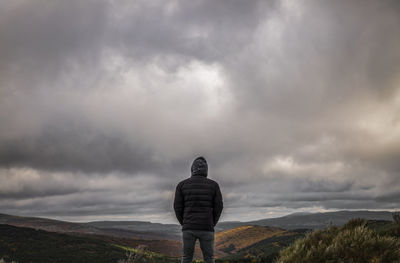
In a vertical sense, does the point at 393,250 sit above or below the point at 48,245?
above

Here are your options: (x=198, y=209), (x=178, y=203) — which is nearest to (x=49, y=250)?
(x=178, y=203)

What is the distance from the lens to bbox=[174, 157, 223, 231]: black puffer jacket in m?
7.14

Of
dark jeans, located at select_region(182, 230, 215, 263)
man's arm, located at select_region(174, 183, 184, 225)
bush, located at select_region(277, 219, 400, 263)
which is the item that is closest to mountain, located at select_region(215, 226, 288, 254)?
bush, located at select_region(277, 219, 400, 263)

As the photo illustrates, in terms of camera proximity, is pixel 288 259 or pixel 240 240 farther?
pixel 240 240

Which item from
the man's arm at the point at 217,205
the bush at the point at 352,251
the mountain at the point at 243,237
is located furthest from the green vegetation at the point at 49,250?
the mountain at the point at 243,237

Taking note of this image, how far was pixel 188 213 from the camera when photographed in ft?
23.8

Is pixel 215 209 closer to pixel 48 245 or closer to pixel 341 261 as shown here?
pixel 341 261

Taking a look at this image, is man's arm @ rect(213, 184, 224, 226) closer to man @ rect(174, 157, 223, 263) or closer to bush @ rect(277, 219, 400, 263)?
man @ rect(174, 157, 223, 263)

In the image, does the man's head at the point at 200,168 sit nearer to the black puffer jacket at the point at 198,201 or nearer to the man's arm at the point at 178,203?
the black puffer jacket at the point at 198,201

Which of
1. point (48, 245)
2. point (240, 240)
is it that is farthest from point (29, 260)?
point (240, 240)

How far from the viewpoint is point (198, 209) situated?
7211mm

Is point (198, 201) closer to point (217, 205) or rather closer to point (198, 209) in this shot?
point (198, 209)

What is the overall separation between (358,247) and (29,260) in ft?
107

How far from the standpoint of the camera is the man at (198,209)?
7113 mm
